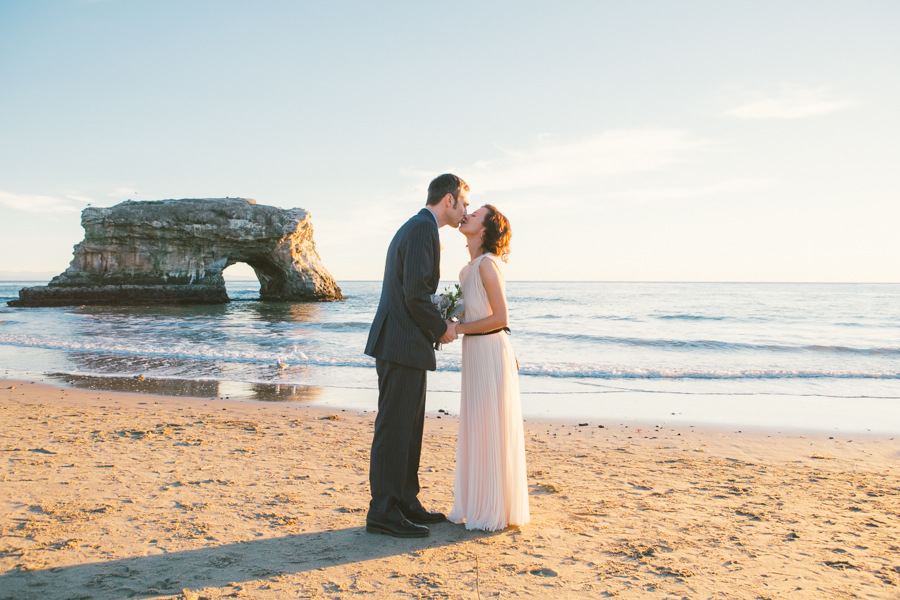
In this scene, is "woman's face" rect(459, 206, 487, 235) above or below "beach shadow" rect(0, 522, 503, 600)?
above

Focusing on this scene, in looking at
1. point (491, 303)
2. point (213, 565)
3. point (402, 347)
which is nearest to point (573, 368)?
point (491, 303)

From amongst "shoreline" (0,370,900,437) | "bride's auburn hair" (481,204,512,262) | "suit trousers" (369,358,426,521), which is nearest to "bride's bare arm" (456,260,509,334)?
"bride's auburn hair" (481,204,512,262)

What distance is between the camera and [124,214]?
37031 millimetres

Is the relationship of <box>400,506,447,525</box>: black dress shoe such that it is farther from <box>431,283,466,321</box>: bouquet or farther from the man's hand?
<box>431,283,466,321</box>: bouquet

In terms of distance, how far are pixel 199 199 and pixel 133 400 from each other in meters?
34.8

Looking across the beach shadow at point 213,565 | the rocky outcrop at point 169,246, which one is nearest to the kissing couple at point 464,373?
the beach shadow at point 213,565

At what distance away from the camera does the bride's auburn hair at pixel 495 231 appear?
3424 millimetres

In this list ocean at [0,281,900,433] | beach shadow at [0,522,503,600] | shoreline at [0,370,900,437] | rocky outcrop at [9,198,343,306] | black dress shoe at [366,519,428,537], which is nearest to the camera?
beach shadow at [0,522,503,600]

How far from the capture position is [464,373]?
3561 millimetres

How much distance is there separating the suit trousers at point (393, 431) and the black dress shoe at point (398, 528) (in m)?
0.04

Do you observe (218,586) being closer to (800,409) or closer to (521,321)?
(800,409)

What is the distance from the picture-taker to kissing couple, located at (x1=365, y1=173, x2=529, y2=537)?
3.21m

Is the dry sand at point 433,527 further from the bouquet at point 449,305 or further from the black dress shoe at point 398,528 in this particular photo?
the bouquet at point 449,305

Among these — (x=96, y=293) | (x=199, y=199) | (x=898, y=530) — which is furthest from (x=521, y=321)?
(x=96, y=293)
